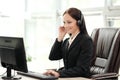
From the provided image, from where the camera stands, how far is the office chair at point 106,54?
2.48 metres

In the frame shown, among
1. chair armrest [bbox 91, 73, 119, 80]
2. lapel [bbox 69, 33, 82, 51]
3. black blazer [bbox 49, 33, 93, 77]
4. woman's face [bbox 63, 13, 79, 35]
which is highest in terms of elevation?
woman's face [bbox 63, 13, 79, 35]

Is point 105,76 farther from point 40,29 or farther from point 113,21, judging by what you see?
point 40,29

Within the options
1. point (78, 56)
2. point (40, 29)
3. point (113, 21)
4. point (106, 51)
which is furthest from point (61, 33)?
point (40, 29)

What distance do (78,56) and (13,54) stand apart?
2.12 feet

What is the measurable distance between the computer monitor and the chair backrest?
0.91 metres

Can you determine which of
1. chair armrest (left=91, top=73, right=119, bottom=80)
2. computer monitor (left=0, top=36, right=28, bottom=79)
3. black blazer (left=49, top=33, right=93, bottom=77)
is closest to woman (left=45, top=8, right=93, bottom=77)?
black blazer (left=49, top=33, right=93, bottom=77)

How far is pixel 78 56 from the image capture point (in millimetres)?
2375

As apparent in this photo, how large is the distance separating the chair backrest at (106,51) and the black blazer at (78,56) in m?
0.27

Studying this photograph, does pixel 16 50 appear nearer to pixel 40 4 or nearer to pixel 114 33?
pixel 114 33

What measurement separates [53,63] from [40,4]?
1.09m

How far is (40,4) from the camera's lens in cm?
446

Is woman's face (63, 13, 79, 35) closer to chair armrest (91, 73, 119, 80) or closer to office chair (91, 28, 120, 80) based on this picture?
office chair (91, 28, 120, 80)

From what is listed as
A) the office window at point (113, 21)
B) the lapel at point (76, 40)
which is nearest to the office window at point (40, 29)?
the office window at point (113, 21)

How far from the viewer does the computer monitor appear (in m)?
2.04
